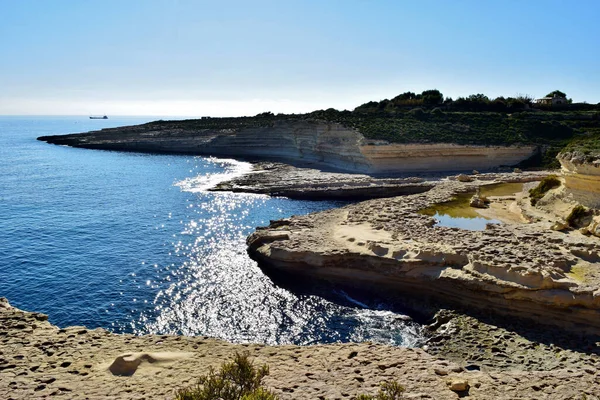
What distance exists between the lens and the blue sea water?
21141 millimetres

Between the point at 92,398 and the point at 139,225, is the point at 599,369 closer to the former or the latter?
the point at 92,398

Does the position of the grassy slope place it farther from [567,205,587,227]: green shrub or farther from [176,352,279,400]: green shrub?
[176,352,279,400]: green shrub

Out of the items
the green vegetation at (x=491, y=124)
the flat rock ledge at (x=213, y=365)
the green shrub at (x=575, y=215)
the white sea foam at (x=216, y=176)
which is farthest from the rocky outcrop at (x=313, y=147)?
the flat rock ledge at (x=213, y=365)

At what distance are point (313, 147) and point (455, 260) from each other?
1923 inches

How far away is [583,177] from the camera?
3161 centimetres

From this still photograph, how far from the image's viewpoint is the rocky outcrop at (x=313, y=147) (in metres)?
58.1

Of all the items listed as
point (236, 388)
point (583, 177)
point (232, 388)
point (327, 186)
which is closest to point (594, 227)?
point (583, 177)

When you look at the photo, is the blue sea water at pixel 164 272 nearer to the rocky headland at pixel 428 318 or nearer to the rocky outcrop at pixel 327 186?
the rocky headland at pixel 428 318

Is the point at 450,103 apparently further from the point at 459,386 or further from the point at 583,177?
the point at 459,386

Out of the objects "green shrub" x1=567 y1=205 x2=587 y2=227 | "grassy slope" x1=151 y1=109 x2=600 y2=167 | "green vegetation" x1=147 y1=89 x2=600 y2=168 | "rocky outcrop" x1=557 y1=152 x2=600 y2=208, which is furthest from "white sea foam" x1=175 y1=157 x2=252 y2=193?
"green shrub" x1=567 y1=205 x2=587 y2=227

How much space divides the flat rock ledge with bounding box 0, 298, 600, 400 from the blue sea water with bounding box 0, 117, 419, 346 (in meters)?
2.69

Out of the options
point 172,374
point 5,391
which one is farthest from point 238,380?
point 5,391

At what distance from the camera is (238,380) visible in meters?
12.3

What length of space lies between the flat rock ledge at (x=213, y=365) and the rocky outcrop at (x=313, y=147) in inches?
1705
